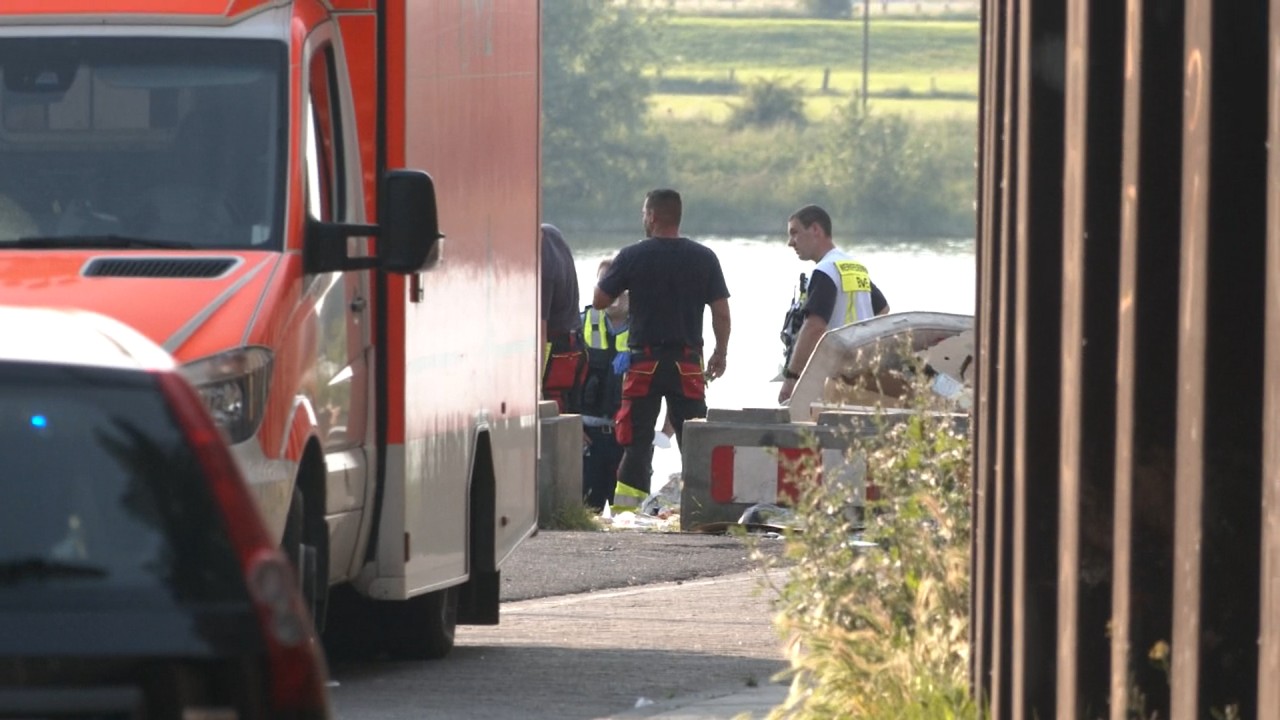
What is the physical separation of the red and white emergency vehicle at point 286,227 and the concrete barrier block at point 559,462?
642 centimetres

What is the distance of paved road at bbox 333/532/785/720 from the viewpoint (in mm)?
9000

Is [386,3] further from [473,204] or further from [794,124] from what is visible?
[794,124]

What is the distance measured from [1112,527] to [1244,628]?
29.4 inches

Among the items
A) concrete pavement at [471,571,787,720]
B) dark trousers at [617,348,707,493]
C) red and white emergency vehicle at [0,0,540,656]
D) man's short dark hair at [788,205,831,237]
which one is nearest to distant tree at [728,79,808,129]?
dark trousers at [617,348,707,493]

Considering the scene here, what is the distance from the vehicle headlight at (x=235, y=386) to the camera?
7324mm

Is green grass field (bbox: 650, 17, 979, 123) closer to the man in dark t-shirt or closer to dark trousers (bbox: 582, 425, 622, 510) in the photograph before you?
dark trousers (bbox: 582, 425, 622, 510)

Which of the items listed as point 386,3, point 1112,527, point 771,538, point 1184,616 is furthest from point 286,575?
point 771,538

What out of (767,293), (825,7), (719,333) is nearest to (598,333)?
(719,333)

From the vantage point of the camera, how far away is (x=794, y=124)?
296ft

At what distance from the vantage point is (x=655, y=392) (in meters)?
17.4

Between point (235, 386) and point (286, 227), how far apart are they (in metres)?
0.85

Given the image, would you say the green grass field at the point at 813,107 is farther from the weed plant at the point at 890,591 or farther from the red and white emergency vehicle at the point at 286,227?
the weed plant at the point at 890,591

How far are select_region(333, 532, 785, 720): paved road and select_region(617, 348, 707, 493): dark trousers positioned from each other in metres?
1.90

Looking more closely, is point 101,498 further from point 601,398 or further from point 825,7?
point 825,7
